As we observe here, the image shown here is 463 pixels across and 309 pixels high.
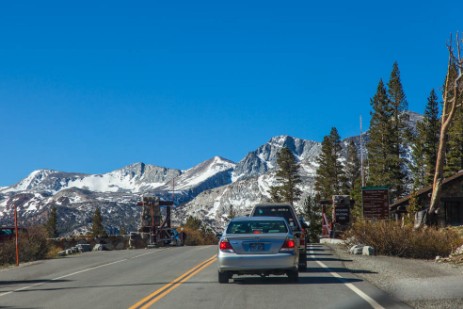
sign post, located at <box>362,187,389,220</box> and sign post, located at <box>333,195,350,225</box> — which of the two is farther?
sign post, located at <box>333,195,350,225</box>

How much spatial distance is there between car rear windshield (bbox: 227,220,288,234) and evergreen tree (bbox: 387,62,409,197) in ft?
191

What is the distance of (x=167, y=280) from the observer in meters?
16.8

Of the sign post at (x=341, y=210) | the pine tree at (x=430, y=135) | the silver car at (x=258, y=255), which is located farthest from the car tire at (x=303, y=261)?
the pine tree at (x=430, y=135)

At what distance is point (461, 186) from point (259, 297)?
4051 cm

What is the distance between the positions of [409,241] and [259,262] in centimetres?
1239

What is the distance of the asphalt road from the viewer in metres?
11.8

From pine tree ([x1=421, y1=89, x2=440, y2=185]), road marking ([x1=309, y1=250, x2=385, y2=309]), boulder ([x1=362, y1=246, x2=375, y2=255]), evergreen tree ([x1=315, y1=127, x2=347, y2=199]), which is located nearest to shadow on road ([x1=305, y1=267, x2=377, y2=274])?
road marking ([x1=309, y1=250, x2=385, y2=309])

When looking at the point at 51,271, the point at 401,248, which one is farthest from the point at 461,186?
the point at 51,271

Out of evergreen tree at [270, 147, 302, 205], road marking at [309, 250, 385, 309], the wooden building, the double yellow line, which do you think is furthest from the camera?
evergreen tree at [270, 147, 302, 205]

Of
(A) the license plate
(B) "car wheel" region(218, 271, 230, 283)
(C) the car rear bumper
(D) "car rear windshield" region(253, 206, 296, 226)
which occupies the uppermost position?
(D) "car rear windshield" region(253, 206, 296, 226)

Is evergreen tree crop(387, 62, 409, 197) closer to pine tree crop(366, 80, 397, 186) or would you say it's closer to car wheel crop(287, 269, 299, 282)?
pine tree crop(366, 80, 397, 186)

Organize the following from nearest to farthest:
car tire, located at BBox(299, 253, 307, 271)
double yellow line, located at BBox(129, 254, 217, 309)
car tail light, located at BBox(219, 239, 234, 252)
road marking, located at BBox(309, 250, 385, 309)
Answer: road marking, located at BBox(309, 250, 385, 309) → double yellow line, located at BBox(129, 254, 217, 309) → car tail light, located at BBox(219, 239, 234, 252) → car tire, located at BBox(299, 253, 307, 271)

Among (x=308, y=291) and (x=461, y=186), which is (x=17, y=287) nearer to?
(x=308, y=291)

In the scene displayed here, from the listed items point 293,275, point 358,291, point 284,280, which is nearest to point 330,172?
point 284,280
